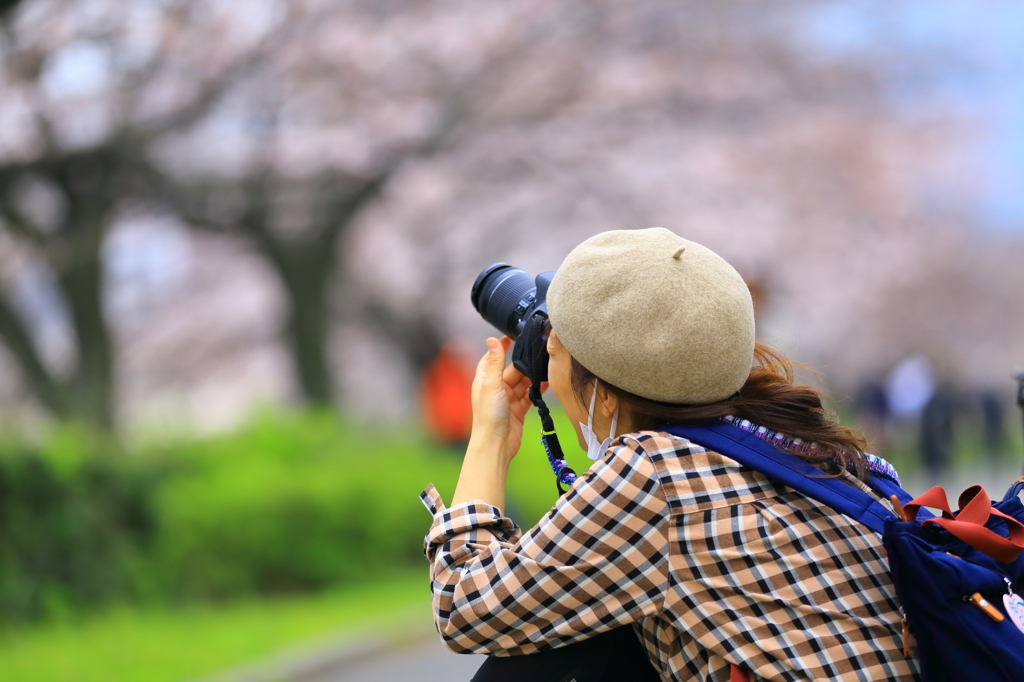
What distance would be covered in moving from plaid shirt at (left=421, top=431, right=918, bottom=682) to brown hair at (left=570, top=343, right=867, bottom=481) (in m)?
0.07

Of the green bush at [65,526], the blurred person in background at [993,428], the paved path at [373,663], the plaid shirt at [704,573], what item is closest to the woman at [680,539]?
the plaid shirt at [704,573]

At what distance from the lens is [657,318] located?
134 cm

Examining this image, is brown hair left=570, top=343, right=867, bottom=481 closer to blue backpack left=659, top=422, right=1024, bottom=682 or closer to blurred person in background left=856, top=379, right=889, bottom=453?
blue backpack left=659, top=422, right=1024, bottom=682

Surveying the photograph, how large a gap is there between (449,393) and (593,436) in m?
4.77

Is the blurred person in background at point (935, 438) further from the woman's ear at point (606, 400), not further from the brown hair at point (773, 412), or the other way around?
the woman's ear at point (606, 400)

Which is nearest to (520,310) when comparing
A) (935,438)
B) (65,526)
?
(65,526)

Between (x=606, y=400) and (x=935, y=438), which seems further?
(x=935, y=438)

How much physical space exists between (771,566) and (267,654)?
376 centimetres

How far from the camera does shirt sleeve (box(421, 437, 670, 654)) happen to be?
4.31 ft

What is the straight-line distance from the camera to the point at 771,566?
1.32m

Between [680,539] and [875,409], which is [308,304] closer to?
[875,409]

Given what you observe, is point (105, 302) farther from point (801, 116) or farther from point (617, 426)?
point (801, 116)

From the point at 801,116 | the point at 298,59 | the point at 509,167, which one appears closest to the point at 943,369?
the point at 801,116

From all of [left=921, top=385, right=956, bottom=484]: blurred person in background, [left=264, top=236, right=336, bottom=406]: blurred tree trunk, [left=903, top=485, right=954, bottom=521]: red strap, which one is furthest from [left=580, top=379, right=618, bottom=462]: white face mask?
[left=921, top=385, right=956, bottom=484]: blurred person in background
